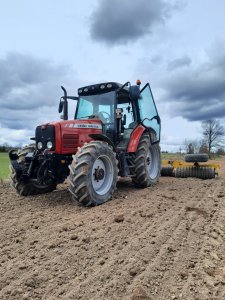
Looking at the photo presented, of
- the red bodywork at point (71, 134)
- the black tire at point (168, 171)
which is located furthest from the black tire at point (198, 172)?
the red bodywork at point (71, 134)

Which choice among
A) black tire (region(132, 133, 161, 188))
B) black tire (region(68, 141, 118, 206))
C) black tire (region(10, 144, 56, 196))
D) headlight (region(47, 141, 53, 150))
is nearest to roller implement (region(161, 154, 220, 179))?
black tire (region(132, 133, 161, 188))

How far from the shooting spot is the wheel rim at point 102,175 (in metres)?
7.00

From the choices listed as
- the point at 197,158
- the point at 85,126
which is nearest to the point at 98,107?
the point at 85,126

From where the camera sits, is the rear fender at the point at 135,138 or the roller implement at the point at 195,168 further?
the roller implement at the point at 195,168

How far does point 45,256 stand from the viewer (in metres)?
3.99

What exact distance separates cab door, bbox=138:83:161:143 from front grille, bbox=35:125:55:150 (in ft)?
9.22

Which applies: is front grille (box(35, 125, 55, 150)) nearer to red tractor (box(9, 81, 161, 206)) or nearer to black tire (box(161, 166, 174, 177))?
red tractor (box(9, 81, 161, 206))

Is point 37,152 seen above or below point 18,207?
above

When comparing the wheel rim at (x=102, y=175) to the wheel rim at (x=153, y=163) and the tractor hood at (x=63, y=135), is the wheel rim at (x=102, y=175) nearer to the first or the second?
the tractor hood at (x=63, y=135)

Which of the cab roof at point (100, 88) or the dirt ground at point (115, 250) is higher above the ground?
the cab roof at point (100, 88)

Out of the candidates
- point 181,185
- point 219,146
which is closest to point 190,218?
point 181,185

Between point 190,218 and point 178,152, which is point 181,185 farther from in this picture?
point 178,152

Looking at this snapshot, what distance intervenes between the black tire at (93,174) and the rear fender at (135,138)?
1240mm

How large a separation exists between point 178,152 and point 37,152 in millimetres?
34015
